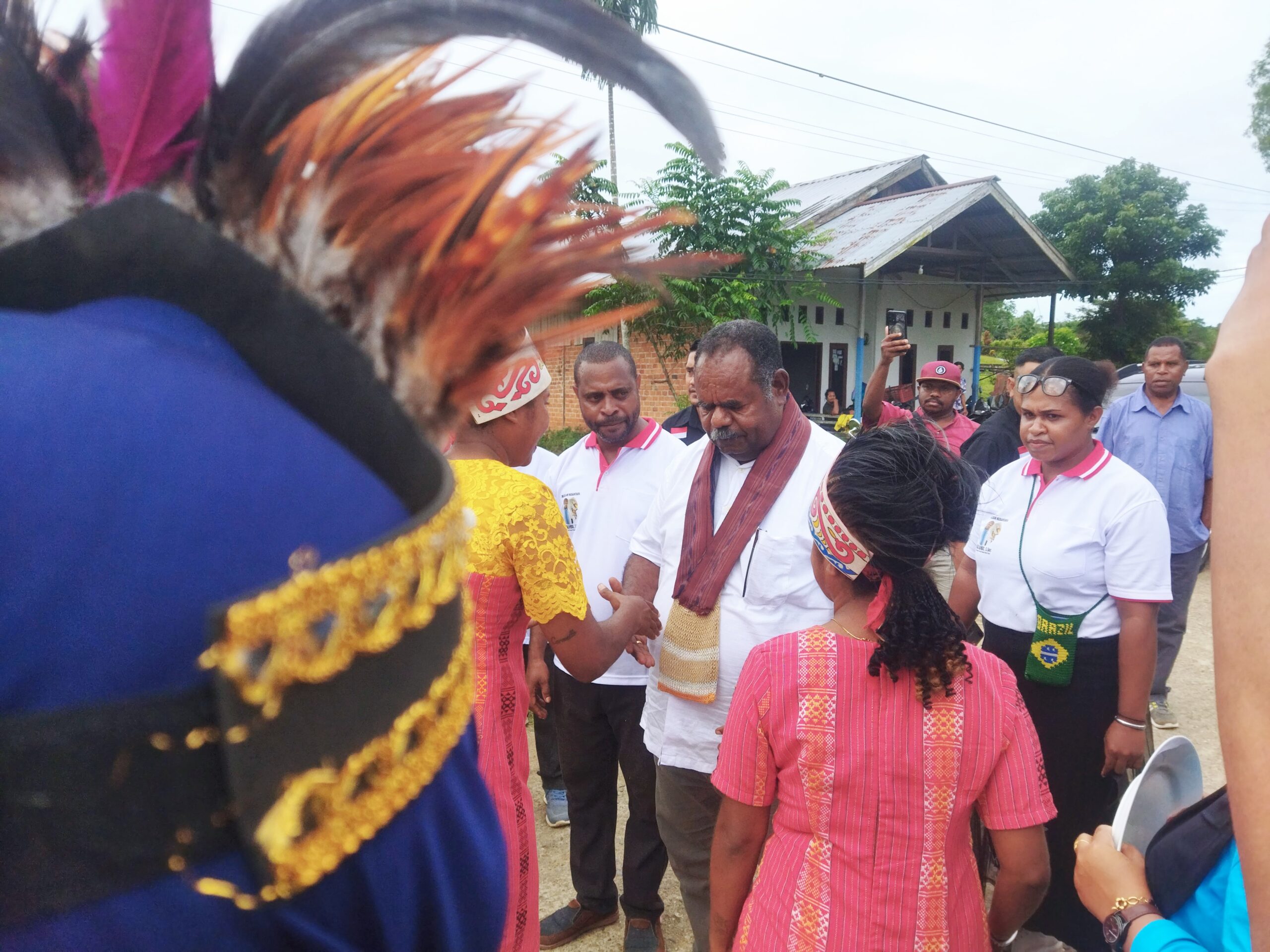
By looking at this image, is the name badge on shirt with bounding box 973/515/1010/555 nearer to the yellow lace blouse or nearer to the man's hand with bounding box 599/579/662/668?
the man's hand with bounding box 599/579/662/668

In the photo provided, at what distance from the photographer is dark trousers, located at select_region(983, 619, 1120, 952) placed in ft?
8.97

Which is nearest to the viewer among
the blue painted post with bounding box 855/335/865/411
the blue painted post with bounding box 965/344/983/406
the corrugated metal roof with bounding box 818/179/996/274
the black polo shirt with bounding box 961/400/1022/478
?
the black polo shirt with bounding box 961/400/1022/478

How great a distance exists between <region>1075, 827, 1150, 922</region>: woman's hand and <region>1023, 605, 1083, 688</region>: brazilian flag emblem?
1.29 m

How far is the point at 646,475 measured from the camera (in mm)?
3443

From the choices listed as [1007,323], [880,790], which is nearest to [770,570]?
[880,790]

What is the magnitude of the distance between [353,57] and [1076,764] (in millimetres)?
3090

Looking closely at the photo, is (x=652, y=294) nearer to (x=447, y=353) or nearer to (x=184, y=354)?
(x=447, y=353)

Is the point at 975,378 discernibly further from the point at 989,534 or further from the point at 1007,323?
the point at 1007,323

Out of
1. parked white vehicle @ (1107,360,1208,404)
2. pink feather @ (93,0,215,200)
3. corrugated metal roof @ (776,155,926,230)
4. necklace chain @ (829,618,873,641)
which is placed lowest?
parked white vehicle @ (1107,360,1208,404)

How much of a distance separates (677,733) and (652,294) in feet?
6.45

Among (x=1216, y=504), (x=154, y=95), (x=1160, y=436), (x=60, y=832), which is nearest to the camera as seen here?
(x=60, y=832)

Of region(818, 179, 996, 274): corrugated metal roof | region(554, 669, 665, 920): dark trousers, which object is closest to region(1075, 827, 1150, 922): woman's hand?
region(554, 669, 665, 920): dark trousers

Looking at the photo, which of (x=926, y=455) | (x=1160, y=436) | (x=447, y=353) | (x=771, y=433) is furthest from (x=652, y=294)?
(x=1160, y=436)

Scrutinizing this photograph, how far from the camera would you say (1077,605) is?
2.75 meters
